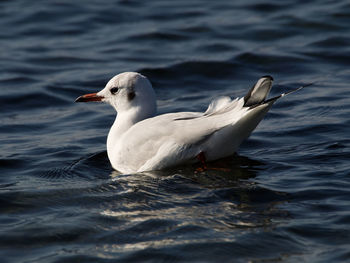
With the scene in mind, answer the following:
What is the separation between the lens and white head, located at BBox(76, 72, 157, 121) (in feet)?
24.0

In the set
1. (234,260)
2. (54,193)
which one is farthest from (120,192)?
(234,260)

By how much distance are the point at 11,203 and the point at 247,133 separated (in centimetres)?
236

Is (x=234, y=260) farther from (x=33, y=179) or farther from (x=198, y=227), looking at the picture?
(x=33, y=179)

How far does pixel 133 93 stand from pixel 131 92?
24 millimetres

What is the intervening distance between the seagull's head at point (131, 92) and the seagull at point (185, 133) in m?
0.01

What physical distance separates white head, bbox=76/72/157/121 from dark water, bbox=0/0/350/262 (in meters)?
0.74

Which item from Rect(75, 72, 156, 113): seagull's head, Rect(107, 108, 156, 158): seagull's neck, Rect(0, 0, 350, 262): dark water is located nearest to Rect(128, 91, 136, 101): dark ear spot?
Rect(75, 72, 156, 113): seagull's head

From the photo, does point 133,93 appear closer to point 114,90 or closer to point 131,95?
point 131,95

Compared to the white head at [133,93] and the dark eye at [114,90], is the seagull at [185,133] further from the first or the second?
the dark eye at [114,90]

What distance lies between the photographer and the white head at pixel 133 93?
730 centimetres

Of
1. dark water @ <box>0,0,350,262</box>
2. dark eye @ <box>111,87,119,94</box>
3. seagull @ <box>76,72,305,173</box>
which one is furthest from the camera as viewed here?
dark eye @ <box>111,87,119,94</box>

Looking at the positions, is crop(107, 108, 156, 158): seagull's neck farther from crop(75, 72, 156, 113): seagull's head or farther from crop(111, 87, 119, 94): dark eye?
crop(111, 87, 119, 94): dark eye

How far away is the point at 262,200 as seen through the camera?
603cm

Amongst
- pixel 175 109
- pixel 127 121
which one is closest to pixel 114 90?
pixel 127 121
